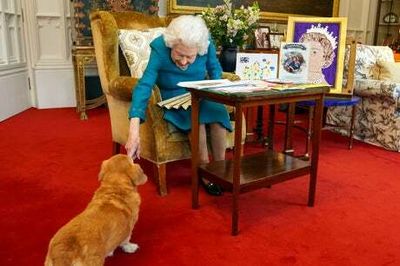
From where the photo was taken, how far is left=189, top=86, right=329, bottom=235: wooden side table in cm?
169

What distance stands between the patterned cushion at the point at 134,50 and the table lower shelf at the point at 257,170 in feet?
2.91

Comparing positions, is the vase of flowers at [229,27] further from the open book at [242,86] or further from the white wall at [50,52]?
the white wall at [50,52]

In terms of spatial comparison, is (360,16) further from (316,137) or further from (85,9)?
(316,137)

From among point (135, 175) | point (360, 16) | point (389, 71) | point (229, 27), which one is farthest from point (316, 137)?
point (360, 16)

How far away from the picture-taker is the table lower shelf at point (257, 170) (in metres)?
1.80

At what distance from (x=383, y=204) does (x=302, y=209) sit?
48 centimetres

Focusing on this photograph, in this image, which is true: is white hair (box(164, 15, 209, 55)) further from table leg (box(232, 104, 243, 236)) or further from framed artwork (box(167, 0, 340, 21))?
framed artwork (box(167, 0, 340, 21))

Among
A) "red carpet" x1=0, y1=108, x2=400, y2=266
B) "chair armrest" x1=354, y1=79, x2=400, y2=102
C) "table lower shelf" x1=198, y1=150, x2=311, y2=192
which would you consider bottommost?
"red carpet" x1=0, y1=108, x2=400, y2=266

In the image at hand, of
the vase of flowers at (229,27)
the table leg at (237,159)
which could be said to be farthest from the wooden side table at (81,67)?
the table leg at (237,159)

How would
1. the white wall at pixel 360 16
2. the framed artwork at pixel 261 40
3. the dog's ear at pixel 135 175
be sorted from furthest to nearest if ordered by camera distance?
1. the white wall at pixel 360 16
2. the framed artwork at pixel 261 40
3. the dog's ear at pixel 135 175

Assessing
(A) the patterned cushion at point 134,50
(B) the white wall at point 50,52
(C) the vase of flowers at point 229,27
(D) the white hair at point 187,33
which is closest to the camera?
(D) the white hair at point 187,33

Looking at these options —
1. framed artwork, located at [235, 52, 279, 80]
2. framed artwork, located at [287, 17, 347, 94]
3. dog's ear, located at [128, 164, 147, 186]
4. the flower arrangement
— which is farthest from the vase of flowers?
dog's ear, located at [128, 164, 147, 186]

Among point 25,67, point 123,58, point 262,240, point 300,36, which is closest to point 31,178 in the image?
point 123,58

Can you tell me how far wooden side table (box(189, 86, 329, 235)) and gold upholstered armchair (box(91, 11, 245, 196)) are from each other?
0.74ft
